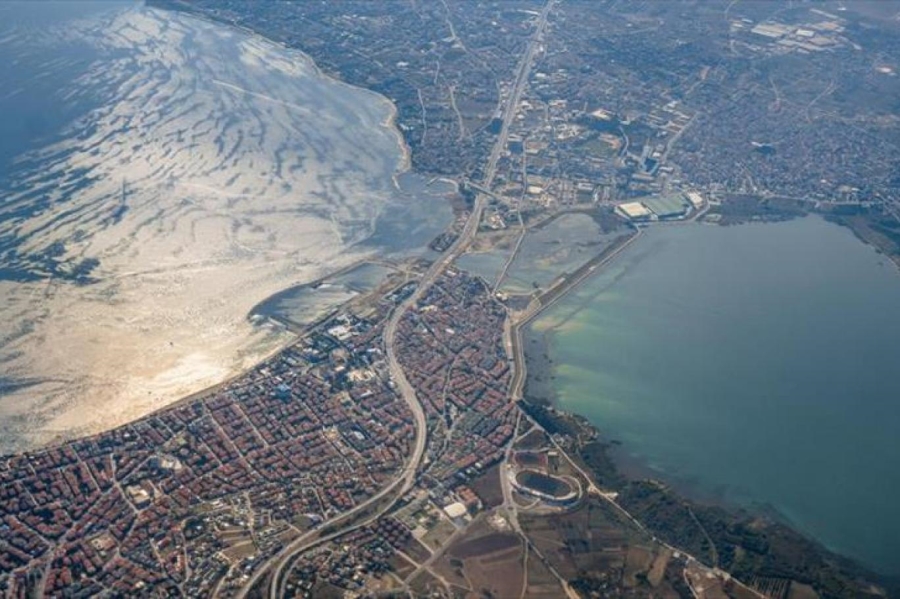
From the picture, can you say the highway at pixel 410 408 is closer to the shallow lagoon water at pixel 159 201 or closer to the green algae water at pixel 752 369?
the shallow lagoon water at pixel 159 201

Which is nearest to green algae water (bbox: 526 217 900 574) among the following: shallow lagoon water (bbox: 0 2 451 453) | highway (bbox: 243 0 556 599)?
highway (bbox: 243 0 556 599)

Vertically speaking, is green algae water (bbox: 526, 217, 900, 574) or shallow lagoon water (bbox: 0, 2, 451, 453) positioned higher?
shallow lagoon water (bbox: 0, 2, 451, 453)

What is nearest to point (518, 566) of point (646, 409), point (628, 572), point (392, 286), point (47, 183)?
point (628, 572)

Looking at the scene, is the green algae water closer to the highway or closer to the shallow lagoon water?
the highway

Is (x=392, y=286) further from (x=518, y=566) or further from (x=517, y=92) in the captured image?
(x=517, y=92)

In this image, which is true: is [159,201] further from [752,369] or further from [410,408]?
[752,369]
